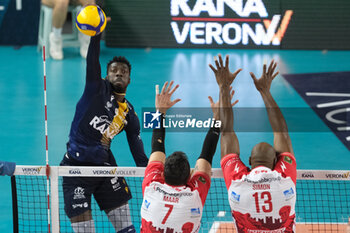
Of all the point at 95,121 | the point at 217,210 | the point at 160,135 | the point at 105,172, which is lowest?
the point at 217,210

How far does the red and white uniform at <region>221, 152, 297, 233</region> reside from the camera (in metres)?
5.16

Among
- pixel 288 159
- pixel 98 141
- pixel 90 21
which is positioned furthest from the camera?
pixel 98 141

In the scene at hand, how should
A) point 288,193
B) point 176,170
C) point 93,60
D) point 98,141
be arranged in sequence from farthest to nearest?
point 98,141, point 93,60, point 288,193, point 176,170

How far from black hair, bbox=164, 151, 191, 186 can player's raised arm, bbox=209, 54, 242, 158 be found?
29.4 inches

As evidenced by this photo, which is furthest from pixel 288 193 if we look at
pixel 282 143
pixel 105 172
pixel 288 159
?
pixel 105 172

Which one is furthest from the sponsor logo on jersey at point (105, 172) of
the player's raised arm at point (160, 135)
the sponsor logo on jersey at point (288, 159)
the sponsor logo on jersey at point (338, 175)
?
the sponsor logo on jersey at point (338, 175)

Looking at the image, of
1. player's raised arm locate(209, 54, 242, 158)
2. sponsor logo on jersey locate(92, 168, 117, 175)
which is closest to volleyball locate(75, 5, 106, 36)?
player's raised arm locate(209, 54, 242, 158)

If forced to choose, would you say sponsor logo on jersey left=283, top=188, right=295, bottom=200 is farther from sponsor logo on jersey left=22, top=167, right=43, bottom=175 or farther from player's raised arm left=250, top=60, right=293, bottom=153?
sponsor logo on jersey left=22, top=167, right=43, bottom=175

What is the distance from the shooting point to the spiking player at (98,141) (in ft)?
21.1

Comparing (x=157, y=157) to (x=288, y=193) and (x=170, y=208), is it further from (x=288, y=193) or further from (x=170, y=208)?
(x=288, y=193)

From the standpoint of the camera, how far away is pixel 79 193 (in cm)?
650

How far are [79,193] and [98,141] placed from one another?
0.63 m

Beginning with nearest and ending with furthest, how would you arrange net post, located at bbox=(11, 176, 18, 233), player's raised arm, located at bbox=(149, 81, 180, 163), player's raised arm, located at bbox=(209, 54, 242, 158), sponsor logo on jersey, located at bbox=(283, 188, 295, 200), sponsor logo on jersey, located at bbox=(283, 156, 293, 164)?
sponsor logo on jersey, located at bbox=(283, 188, 295, 200) → sponsor logo on jersey, located at bbox=(283, 156, 293, 164) → player's raised arm, located at bbox=(149, 81, 180, 163) → player's raised arm, located at bbox=(209, 54, 242, 158) → net post, located at bbox=(11, 176, 18, 233)

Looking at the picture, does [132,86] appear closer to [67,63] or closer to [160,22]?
[67,63]
